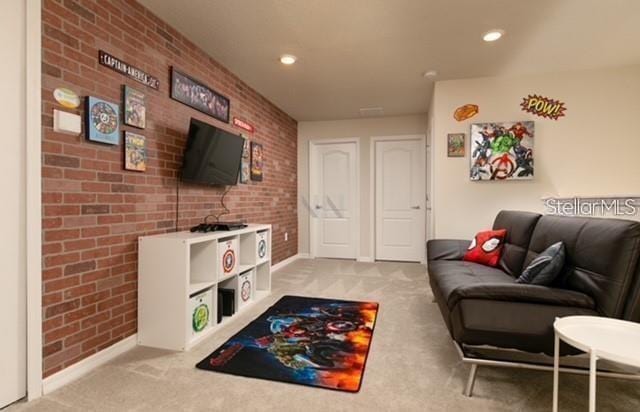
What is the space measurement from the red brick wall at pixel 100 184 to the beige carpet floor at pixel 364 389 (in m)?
0.25

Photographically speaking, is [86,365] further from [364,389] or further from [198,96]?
[198,96]

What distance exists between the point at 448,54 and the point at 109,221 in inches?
120

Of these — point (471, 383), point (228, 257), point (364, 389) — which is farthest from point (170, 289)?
point (471, 383)

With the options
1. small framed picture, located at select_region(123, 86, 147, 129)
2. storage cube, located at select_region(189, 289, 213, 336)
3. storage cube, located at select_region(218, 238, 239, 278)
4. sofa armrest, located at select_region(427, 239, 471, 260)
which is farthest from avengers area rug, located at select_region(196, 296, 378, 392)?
small framed picture, located at select_region(123, 86, 147, 129)

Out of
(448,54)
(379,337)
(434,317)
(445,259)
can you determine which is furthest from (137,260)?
(448,54)

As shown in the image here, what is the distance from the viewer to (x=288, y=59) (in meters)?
2.98

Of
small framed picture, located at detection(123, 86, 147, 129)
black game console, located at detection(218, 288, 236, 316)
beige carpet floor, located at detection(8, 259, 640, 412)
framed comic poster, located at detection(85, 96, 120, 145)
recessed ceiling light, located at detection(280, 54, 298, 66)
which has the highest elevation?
recessed ceiling light, located at detection(280, 54, 298, 66)

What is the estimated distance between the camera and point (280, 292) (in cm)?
341

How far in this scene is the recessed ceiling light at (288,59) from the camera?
9.61 ft

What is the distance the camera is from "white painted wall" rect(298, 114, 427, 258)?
5031mm

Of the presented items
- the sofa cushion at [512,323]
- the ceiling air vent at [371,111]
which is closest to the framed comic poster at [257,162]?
the ceiling air vent at [371,111]

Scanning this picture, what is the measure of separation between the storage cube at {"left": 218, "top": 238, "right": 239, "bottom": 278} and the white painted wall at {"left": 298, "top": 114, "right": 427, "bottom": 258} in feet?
9.20
